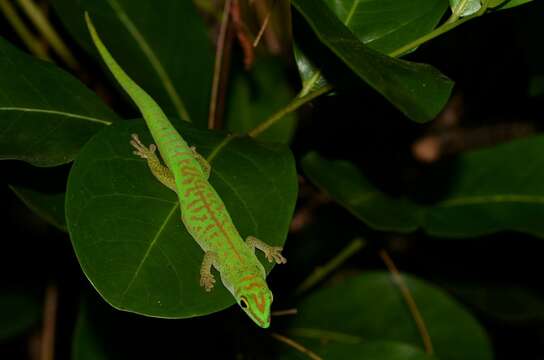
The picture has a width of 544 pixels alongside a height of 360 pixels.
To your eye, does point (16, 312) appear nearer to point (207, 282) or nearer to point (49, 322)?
point (49, 322)

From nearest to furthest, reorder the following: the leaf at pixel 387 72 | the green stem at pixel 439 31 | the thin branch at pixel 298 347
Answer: the leaf at pixel 387 72 < the green stem at pixel 439 31 < the thin branch at pixel 298 347

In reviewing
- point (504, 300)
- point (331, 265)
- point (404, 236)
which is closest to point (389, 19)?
point (331, 265)

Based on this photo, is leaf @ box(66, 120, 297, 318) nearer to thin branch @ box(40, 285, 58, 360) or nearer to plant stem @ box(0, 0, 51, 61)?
plant stem @ box(0, 0, 51, 61)

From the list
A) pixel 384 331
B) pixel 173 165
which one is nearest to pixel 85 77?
pixel 173 165

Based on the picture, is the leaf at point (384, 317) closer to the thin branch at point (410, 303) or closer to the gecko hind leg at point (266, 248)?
the thin branch at point (410, 303)

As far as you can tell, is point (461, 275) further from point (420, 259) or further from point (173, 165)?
point (173, 165)

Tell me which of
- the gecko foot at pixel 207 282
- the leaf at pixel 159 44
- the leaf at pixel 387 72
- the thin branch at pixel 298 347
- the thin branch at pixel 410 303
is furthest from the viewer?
the thin branch at pixel 410 303

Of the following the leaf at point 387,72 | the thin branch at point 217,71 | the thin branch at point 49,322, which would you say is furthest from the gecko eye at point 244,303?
the thin branch at point 49,322
